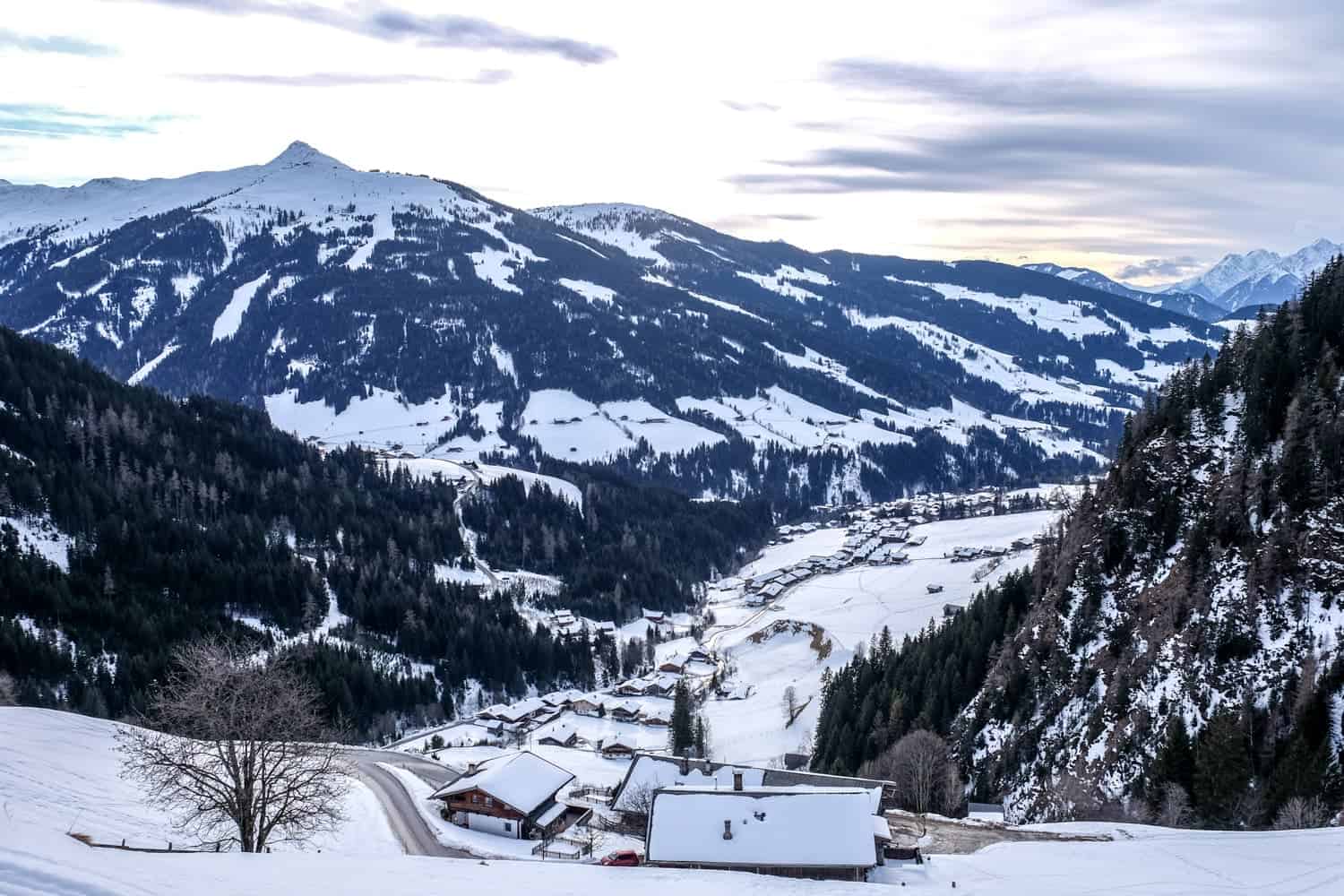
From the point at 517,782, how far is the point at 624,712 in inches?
2455

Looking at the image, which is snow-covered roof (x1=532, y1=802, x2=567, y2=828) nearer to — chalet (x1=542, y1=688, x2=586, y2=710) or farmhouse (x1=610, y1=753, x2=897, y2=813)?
farmhouse (x1=610, y1=753, x2=897, y2=813)

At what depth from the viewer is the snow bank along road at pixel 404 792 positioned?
4628cm

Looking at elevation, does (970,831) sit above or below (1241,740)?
below

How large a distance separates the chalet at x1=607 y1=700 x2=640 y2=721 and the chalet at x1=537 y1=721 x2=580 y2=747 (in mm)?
8456

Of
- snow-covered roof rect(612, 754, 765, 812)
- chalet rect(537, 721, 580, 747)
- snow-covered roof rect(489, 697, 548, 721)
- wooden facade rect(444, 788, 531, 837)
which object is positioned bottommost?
snow-covered roof rect(489, 697, 548, 721)

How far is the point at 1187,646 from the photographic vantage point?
62594 mm

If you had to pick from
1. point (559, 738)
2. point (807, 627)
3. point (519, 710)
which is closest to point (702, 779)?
point (559, 738)

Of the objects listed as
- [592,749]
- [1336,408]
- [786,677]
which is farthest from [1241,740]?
[786,677]

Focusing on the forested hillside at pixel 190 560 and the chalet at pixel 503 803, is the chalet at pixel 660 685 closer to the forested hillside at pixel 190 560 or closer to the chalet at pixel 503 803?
the forested hillside at pixel 190 560

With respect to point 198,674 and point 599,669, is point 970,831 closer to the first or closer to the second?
point 198,674

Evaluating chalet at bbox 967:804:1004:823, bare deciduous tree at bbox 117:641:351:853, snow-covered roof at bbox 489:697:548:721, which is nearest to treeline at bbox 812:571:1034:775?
chalet at bbox 967:804:1004:823

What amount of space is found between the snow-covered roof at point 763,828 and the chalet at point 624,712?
75435 millimetres

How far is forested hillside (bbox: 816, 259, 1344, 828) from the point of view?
178 feet

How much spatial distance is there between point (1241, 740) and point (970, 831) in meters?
19.4
